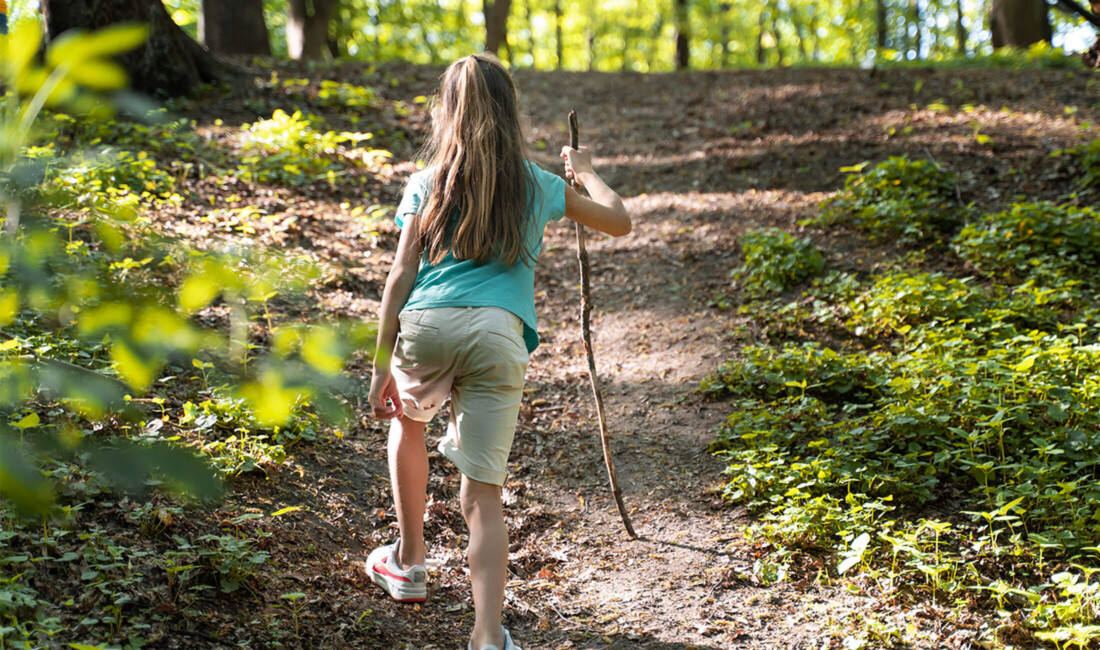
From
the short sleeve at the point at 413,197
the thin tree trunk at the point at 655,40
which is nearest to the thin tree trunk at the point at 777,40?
the thin tree trunk at the point at 655,40

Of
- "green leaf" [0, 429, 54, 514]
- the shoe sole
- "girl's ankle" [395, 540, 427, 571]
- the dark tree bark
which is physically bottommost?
the shoe sole

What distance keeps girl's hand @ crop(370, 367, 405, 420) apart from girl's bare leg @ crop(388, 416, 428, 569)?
85mm

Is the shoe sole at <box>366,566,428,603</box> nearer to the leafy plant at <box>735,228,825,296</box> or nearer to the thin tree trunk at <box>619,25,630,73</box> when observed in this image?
the leafy plant at <box>735,228,825,296</box>

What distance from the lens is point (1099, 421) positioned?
3803 mm

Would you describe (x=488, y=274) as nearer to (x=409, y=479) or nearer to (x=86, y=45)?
(x=409, y=479)

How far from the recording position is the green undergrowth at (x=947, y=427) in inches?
Answer: 125

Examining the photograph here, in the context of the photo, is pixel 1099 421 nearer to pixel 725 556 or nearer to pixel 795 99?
pixel 725 556

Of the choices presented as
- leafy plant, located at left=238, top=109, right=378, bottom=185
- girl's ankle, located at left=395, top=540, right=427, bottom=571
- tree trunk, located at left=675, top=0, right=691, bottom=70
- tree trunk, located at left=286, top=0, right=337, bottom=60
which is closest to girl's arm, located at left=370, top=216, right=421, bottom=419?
girl's ankle, located at left=395, top=540, right=427, bottom=571

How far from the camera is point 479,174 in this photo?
8.88ft

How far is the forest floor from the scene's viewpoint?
3180 mm

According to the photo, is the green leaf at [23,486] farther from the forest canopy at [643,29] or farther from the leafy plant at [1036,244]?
the forest canopy at [643,29]

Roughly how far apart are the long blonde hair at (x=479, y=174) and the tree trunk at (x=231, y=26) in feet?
39.0

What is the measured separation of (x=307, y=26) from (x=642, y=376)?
13.6m

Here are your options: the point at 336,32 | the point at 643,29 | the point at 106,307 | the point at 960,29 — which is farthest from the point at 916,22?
the point at 106,307
